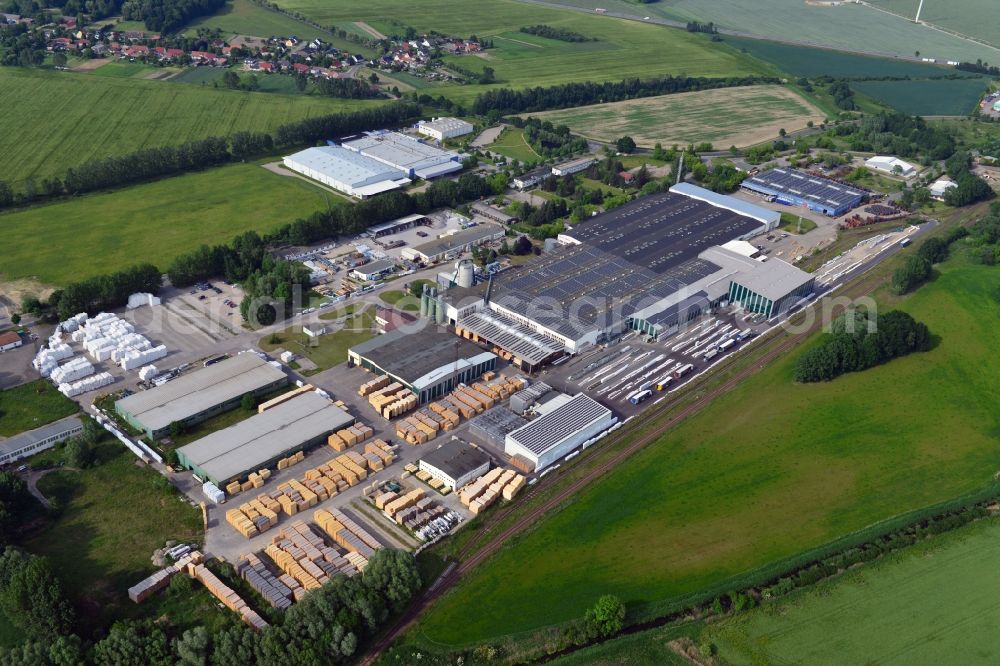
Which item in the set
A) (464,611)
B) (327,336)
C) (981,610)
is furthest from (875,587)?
(327,336)

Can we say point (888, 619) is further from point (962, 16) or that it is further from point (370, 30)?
point (962, 16)

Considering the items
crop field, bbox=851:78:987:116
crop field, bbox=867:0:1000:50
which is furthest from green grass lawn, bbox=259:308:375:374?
crop field, bbox=867:0:1000:50

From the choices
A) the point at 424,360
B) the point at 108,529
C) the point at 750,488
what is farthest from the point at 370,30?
the point at 750,488

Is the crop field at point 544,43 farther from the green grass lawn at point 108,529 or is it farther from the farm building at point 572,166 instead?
the green grass lawn at point 108,529

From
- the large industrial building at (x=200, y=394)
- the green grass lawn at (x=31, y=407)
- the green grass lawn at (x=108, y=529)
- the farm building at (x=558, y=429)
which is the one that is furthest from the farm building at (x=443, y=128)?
the green grass lawn at (x=108, y=529)

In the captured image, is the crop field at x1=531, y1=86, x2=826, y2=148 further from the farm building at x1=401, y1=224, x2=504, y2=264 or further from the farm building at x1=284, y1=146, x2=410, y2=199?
the farm building at x1=401, y1=224, x2=504, y2=264

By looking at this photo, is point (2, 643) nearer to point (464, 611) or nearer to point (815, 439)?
point (464, 611)
